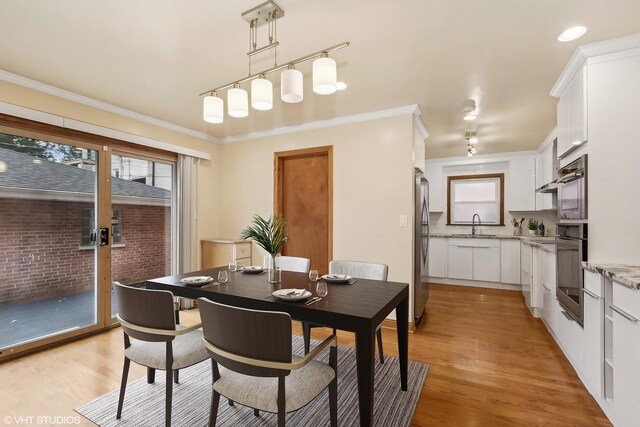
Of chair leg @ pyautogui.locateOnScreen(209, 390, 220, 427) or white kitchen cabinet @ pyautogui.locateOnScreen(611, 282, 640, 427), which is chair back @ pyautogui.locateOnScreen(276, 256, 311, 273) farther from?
white kitchen cabinet @ pyautogui.locateOnScreen(611, 282, 640, 427)

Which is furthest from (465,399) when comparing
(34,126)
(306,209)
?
(34,126)

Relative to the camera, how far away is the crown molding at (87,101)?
2.65 metres

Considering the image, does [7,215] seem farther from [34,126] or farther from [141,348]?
[141,348]

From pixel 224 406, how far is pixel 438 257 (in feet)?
15.7

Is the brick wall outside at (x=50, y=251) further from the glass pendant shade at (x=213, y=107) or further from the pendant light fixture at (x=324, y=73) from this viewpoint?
the pendant light fixture at (x=324, y=73)

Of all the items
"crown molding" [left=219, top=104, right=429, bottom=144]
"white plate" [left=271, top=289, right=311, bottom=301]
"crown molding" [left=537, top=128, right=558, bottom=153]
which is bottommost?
"white plate" [left=271, top=289, right=311, bottom=301]

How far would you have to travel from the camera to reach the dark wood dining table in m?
1.49

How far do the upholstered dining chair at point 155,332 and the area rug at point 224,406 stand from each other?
17 cm

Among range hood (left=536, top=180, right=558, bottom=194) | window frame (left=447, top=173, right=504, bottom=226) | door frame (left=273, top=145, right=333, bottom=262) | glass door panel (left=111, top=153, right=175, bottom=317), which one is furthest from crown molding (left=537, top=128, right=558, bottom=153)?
glass door panel (left=111, top=153, right=175, bottom=317)

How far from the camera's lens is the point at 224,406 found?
80.2 inches

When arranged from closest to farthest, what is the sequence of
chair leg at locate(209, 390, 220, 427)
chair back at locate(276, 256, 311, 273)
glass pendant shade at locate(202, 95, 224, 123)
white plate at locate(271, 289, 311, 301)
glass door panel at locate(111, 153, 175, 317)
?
chair leg at locate(209, 390, 220, 427) < white plate at locate(271, 289, 311, 301) < glass pendant shade at locate(202, 95, 224, 123) < chair back at locate(276, 256, 311, 273) < glass door panel at locate(111, 153, 175, 317)

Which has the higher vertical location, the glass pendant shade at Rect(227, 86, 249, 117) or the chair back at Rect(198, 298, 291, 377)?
the glass pendant shade at Rect(227, 86, 249, 117)

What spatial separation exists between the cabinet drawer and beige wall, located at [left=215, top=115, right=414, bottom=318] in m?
0.18

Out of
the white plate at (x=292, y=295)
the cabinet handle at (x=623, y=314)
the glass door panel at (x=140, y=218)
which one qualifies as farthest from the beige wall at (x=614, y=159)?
the glass door panel at (x=140, y=218)
